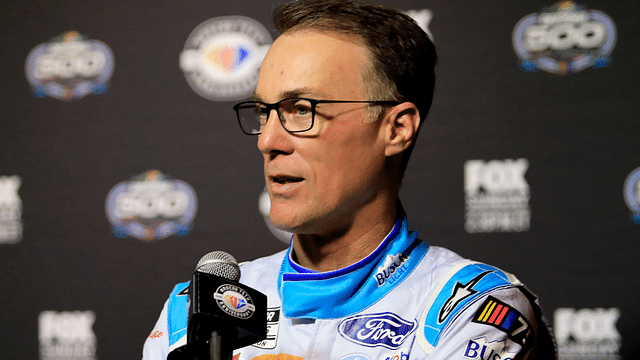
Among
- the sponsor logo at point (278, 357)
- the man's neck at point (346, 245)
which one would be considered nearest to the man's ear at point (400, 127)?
the man's neck at point (346, 245)

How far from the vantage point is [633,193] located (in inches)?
63.3

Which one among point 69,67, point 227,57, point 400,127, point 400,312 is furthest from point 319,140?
point 69,67

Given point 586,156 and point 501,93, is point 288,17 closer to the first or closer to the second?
point 501,93

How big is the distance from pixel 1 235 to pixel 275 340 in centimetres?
151

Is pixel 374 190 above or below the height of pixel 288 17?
below

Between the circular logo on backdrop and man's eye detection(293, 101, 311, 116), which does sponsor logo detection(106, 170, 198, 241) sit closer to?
the circular logo on backdrop

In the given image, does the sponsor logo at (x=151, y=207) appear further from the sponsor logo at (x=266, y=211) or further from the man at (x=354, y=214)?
the man at (x=354, y=214)

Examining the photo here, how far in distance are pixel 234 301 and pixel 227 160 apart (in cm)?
132

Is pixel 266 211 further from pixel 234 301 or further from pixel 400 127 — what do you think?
pixel 234 301

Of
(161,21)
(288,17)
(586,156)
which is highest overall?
(161,21)

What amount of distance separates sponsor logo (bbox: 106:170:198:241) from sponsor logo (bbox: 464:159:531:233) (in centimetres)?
92

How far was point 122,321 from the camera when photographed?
6.35ft

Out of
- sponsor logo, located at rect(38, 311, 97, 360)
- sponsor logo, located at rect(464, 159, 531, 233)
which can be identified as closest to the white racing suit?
sponsor logo, located at rect(464, 159, 531, 233)

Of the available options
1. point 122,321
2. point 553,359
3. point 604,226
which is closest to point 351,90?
point 553,359
